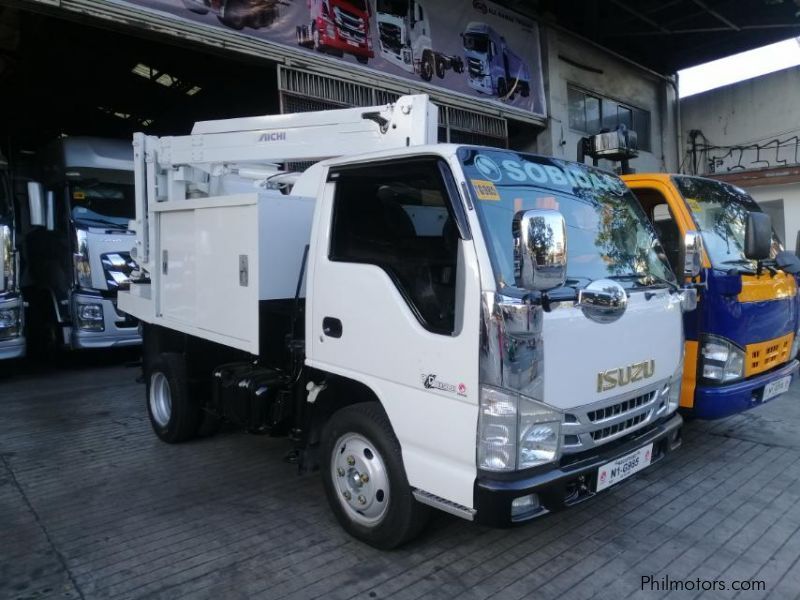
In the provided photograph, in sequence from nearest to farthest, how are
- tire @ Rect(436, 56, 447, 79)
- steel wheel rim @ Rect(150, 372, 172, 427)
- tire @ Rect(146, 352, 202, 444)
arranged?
tire @ Rect(146, 352, 202, 444) → steel wheel rim @ Rect(150, 372, 172, 427) → tire @ Rect(436, 56, 447, 79)

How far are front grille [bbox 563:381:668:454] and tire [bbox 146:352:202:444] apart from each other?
316cm

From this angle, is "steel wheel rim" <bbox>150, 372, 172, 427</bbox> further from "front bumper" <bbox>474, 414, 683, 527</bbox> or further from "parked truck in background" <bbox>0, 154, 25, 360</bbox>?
"front bumper" <bbox>474, 414, 683, 527</bbox>

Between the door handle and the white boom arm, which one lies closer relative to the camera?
the door handle

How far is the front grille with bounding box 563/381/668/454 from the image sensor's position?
273cm

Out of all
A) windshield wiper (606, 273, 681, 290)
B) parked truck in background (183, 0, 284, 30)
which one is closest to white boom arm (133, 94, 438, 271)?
windshield wiper (606, 273, 681, 290)

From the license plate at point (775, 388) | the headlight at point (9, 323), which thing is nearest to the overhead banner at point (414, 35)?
the headlight at point (9, 323)

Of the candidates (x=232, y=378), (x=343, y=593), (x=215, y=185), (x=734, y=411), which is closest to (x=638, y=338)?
(x=734, y=411)

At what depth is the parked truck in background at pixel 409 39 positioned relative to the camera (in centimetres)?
A: 905

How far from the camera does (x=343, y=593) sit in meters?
2.81

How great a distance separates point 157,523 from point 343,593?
4.61 ft

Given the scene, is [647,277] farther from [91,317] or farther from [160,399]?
[91,317]

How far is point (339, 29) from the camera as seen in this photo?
8.47m

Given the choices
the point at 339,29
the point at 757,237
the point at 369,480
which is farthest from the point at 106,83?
the point at 757,237

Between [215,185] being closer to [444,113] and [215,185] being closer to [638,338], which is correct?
[638,338]
